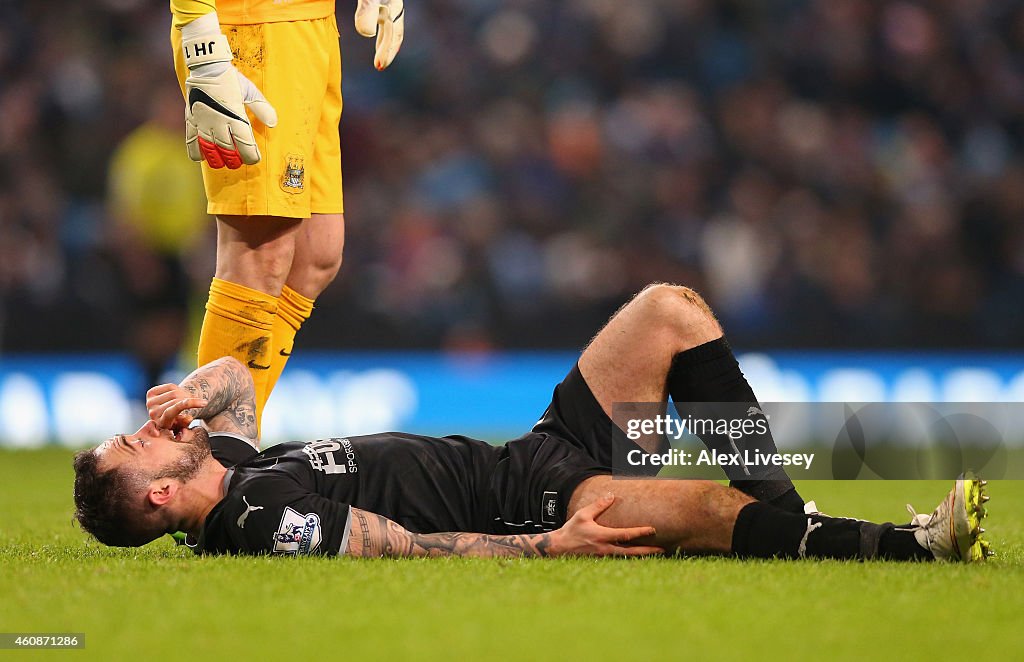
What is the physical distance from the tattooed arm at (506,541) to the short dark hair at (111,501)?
22.5 inches

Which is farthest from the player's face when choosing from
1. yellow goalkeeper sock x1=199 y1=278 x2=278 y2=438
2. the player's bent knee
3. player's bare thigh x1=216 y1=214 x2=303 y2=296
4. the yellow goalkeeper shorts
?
the player's bent knee

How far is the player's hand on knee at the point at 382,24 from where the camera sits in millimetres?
4867

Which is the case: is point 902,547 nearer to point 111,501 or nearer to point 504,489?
point 504,489

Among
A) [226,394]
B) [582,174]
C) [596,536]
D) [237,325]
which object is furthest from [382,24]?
[582,174]

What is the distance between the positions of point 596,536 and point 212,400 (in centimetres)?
122

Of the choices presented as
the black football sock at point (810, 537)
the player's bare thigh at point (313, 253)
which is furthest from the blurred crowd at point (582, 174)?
the black football sock at point (810, 537)

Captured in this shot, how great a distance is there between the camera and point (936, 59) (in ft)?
36.4

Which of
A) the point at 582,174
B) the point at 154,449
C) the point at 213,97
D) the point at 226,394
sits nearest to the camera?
the point at 154,449

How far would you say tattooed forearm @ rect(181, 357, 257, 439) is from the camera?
151 inches

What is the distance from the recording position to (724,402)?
372 cm

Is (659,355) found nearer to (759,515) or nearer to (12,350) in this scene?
(759,515)

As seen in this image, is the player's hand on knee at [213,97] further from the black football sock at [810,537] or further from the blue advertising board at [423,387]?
the blue advertising board at [423,387]

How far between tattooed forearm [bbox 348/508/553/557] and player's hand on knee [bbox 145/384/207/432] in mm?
568

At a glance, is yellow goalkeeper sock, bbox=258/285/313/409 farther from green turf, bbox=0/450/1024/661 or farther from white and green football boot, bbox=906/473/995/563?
white and green football boot, bbox=906/473/995/563
